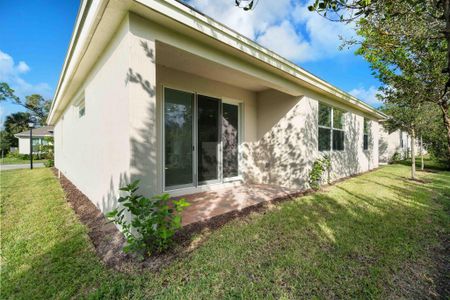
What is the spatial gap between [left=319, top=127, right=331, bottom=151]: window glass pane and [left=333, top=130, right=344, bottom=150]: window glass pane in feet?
1.61

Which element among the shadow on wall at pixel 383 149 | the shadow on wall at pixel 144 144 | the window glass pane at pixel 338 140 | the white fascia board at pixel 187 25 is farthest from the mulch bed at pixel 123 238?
the shadow on wall at pixel 383 149

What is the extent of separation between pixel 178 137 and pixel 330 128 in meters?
5.59

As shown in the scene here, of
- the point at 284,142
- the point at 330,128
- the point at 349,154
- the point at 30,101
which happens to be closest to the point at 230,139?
the point at 284,142

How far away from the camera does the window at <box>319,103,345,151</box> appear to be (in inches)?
271

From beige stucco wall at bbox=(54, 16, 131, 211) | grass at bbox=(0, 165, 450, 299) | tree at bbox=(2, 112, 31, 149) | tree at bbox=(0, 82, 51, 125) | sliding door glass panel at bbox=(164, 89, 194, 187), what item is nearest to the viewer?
grass at bbox=(0, 165, 450, 299)

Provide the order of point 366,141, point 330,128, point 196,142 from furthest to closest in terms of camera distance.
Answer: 1. point 366,141
2. point 330,128
3. point 196,142

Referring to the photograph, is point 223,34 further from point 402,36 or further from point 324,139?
point 324,139

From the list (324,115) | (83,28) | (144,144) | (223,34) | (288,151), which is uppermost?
(83,28)

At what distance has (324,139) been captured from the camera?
7008mm

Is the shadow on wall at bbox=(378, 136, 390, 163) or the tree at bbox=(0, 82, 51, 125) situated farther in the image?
the tree at bbox=(0, 82, 51, 125)

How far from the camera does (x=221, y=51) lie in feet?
11.8

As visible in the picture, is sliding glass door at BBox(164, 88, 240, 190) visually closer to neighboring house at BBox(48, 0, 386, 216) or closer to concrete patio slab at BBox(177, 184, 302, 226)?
neighboring house at BBox(48, 0, 386, 216)

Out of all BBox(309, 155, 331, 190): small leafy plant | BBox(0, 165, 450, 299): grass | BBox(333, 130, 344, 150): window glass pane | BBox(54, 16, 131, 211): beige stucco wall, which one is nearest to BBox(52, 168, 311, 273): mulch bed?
BBox(0, 165, 450, 299): grass

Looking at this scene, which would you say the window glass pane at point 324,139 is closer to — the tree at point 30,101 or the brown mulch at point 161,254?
the brown mulch at point 161,254
